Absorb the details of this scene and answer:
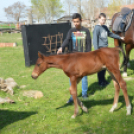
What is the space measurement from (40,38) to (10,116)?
606 cm

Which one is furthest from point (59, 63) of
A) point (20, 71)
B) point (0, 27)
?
point (0, 27)

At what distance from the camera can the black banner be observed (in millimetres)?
9352

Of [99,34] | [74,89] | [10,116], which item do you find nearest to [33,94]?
[10,116]

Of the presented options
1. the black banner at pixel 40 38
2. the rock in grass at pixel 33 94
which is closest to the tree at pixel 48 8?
the black banner at pixel 40 38

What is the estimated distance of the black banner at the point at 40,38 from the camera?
9.35 m

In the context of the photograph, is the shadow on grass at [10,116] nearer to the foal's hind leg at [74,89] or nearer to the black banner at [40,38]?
the foal's hind leg at [74,89]

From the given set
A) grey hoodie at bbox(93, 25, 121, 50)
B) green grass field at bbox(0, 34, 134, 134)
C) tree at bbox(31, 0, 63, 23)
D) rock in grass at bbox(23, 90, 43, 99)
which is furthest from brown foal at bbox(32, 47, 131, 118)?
tree at bbox(31, 0, 63, 23)

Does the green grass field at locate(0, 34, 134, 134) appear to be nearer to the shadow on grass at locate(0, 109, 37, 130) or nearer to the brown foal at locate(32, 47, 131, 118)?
the shadow on grass at locate(0, 109, 37, 130)

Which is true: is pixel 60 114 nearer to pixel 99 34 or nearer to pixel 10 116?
pixel 10 116

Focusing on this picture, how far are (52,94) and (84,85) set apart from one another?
45.9 inches

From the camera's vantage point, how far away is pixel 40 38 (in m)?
9.91

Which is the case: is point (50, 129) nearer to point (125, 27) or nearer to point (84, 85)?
point (84, 85)

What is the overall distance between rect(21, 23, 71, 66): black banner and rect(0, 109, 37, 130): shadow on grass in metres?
5.04

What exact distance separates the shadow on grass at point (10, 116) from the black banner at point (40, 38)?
16.5ft
